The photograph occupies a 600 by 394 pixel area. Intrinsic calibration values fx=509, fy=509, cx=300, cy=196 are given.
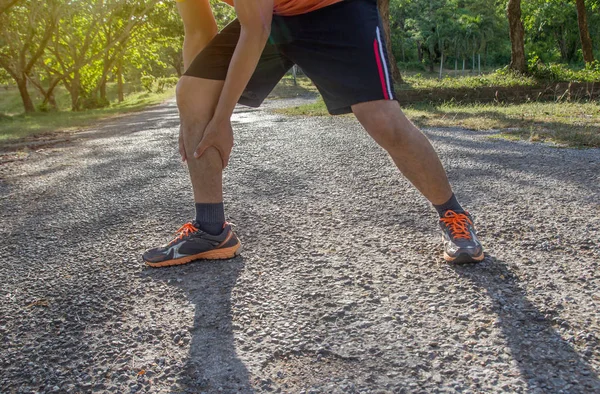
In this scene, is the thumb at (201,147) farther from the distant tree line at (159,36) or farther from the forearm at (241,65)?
the distant tree line at (159,36)

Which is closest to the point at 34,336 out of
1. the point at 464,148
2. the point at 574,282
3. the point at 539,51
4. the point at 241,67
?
the point at 241,67

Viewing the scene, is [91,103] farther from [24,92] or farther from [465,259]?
[465,259]

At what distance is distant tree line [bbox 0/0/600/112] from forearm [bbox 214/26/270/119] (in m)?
13.9

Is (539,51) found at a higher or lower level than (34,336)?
higher

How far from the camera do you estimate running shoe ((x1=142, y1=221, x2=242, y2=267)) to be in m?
2.41

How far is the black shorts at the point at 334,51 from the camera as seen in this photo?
220 centimetres

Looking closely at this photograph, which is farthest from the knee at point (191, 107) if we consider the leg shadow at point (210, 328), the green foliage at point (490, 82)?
the green foliage at point (490, 82)

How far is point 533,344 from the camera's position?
5.11 ft

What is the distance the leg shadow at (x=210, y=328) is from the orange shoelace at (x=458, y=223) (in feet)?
3.20

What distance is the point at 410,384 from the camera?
1403 millimetres

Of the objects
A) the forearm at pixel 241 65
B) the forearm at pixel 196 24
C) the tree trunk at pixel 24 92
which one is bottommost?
the forearm at pixel 241 65

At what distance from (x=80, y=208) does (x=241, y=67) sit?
7.06 ft

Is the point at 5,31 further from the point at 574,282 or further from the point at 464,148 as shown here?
the point at 574,282

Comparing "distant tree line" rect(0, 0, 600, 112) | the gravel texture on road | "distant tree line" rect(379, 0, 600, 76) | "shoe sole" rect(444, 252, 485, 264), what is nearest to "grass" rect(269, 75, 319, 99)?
"distant tree line" rect(0, 0, 600, 112)
